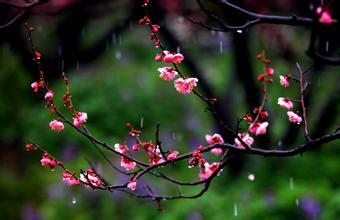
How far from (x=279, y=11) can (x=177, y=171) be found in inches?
123

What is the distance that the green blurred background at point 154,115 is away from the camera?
310 inches

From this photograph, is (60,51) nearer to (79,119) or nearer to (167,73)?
(79,119)

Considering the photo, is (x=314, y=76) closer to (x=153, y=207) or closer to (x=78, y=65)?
(x=153, y=207)

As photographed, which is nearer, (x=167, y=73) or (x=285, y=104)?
(x=167, y=73)

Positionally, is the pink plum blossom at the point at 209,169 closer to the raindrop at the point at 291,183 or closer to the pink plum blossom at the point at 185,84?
the pink plum blossom at the point at 185,84

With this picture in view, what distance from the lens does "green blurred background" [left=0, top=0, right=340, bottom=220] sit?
310 inches

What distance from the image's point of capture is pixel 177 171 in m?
9.87

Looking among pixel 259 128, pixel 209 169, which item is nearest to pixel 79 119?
pixel 209 169

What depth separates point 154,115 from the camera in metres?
12.1

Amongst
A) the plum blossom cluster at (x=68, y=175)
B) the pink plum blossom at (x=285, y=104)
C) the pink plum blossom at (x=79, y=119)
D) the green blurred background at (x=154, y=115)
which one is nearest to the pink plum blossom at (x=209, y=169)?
the pink plum blossom at (x=285, y=104)

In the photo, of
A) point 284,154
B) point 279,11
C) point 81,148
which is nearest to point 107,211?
point 81,148

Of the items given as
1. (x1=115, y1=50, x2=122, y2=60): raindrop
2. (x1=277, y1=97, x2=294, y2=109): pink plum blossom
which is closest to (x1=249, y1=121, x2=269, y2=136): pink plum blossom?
(x1=277, y1=97, x2=294, y2=109): pink plum blossom

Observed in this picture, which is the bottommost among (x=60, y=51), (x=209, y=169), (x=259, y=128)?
(x=60, y=51)

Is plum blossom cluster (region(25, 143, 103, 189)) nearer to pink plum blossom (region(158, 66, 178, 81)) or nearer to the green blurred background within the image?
pink plum blossom (region(158, 66, 178, 81))
